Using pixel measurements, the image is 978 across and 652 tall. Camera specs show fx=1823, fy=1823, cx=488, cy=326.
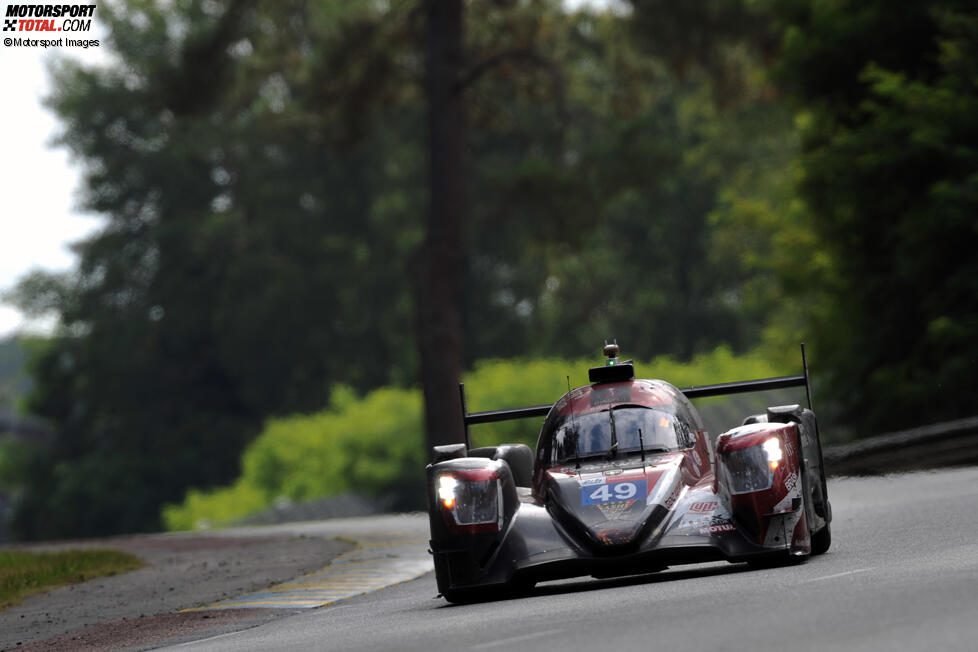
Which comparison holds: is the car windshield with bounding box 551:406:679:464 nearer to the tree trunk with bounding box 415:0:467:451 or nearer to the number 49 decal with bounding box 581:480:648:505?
the number 49 decal with bounding box 581:480:648:505

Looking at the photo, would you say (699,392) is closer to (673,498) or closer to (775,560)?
(775,560)

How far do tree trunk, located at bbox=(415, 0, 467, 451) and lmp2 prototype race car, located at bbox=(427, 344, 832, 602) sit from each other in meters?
19.5

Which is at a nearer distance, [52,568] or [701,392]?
[701,392]

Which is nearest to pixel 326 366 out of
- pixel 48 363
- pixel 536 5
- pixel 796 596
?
pixel 48 363

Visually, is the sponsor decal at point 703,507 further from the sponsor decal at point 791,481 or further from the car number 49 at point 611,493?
the sponsor decal at point 791,481

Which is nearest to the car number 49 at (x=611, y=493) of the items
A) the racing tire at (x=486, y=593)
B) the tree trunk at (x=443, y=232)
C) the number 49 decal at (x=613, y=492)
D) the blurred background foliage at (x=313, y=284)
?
the number 49 decal at (x=613, y=492)

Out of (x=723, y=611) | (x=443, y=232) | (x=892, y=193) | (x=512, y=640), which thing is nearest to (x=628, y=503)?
(x=723, y=611)

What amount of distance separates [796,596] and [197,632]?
4.97 meters

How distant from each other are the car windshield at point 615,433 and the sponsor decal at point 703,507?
102 centimetres

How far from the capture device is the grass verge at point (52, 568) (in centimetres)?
1945

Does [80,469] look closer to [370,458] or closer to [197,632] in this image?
[370,458]

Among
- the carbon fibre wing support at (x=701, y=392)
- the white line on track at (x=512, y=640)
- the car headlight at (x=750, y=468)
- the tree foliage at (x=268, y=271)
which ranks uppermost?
the tree foliage at (x=268, y=271)

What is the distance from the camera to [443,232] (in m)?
33.9

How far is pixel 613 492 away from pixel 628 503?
18cm
